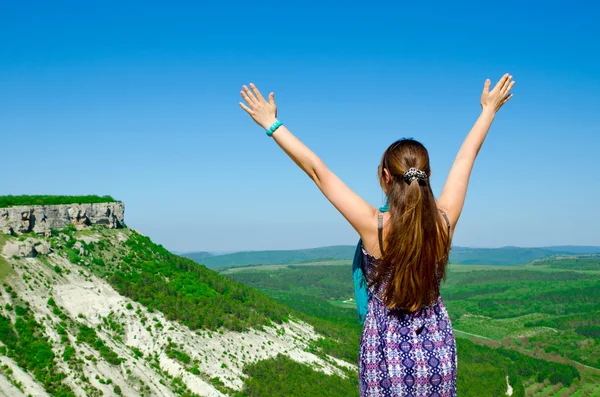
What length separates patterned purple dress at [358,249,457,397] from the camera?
362 cm

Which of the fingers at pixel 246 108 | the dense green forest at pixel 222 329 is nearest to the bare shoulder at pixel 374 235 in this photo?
the fingers at pixel 246 108

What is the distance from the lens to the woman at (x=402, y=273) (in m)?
3.62

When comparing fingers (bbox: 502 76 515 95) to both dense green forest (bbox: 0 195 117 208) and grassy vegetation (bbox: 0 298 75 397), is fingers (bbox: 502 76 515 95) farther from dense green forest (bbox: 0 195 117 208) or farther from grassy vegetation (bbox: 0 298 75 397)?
dense green forest (bbox: 0 195 117 208)

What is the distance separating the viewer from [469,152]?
14.6 feet

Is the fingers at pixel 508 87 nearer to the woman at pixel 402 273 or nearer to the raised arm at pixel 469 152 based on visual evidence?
the raised arm at pixel 469 152

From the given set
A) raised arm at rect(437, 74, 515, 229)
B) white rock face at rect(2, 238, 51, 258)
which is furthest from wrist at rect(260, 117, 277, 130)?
white rock face at rect(2, 238, 51, 258)

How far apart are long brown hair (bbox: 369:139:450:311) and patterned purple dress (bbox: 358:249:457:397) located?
110 mm

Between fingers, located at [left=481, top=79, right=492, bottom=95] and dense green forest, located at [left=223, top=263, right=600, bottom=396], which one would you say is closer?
fingers, located at [left=481, top=79, right=492, bottom=95]

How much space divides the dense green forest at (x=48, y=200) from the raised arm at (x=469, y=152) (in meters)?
42.1

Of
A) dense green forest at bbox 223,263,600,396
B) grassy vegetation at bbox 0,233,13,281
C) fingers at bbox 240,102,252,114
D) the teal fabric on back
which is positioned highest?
fingers at bbox 240,102,252,114

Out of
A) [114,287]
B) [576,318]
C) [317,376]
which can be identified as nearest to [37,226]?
[114,287]

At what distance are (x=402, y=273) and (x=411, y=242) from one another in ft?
0.68

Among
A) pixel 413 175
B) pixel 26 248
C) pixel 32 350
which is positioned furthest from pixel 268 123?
pixel 26 248

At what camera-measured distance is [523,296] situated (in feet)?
589
